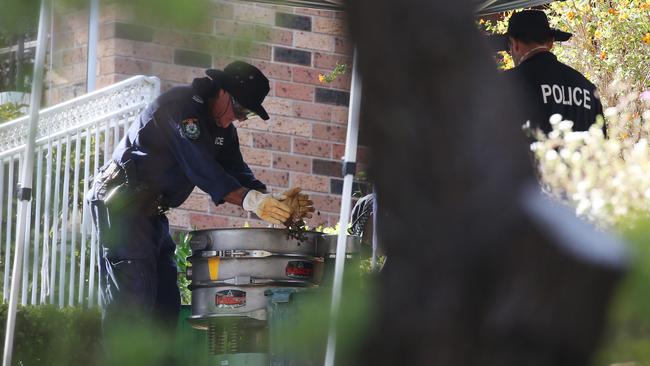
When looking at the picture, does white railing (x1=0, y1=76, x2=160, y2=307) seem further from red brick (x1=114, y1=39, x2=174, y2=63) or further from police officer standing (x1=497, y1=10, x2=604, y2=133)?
red brick (x1=114, y1=39, x2=174, y2=63)

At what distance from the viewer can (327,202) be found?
8.22 metres

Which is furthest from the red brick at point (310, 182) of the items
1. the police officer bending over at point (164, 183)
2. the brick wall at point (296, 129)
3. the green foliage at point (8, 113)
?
the police officer bending over at point (164, 183)

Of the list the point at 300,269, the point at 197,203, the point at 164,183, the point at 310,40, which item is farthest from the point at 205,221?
the point at 300,269

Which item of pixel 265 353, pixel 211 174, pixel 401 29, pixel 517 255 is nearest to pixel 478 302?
pixel 517 255

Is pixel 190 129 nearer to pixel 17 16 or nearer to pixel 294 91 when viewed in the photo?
pixel 294 91

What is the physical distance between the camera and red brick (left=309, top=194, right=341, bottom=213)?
8.17 m

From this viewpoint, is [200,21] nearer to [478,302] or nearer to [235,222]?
[478,302]

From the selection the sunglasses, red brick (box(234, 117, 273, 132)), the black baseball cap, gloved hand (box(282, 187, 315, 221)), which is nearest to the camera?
gloved hand (box(282, 187, 315, 221))

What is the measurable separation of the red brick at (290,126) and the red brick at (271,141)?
0.15 feet

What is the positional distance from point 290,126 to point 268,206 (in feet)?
11.3

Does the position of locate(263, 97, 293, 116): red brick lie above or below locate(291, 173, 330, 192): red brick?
above

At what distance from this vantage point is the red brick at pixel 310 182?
812 cm

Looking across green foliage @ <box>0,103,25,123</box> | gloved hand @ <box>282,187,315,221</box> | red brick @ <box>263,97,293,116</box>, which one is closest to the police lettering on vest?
gloved hand @ <box>282,187,315,221</box>

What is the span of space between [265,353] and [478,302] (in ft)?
10.0
